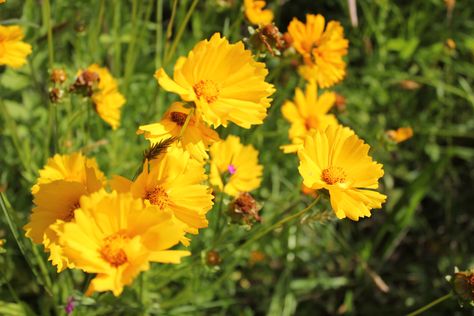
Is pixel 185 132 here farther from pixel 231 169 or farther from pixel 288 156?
pixel 288 156

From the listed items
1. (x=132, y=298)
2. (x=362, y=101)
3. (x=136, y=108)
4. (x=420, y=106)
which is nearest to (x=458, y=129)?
(x=420, y=106)

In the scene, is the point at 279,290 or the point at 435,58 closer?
the point at 279,290

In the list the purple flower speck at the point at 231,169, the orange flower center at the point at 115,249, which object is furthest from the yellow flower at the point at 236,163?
the orange flower center at the point at 115,249

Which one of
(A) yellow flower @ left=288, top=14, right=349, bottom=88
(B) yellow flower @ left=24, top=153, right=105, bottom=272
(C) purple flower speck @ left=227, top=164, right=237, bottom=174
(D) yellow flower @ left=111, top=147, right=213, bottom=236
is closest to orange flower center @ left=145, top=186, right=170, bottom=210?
(D) yellow flower @ left=111, top=147, right=213, bottom=236

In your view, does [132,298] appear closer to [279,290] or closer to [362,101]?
[279,290]

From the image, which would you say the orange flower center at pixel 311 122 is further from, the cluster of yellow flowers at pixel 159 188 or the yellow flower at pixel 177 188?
the yellow flower at pixel 177 188

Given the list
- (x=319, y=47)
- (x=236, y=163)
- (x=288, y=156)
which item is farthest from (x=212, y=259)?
(x=288, y=156)
